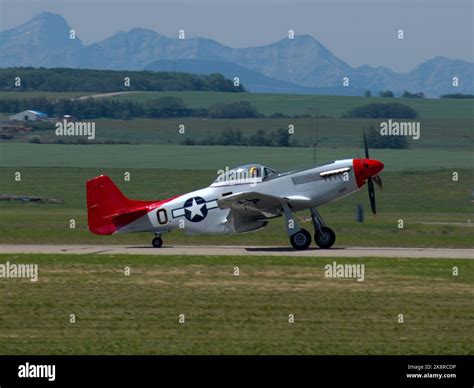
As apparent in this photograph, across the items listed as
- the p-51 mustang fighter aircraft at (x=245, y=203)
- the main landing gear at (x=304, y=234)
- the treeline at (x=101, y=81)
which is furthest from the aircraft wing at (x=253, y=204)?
the treeline at (x=101, y=81)

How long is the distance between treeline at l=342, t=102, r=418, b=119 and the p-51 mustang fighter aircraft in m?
47.7

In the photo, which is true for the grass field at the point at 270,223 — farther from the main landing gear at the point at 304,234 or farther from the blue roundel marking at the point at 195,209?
the blue roundel marking at the point at 195,209

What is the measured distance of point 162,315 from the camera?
54.9 feet

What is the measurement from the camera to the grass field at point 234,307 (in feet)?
47.7

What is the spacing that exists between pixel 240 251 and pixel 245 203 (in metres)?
1.27

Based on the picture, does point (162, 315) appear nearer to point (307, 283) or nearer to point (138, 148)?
point (307, 283)

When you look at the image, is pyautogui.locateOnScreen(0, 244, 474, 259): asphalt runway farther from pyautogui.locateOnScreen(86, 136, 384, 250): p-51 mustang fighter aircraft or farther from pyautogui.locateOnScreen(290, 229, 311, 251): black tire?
pyautogui.locateOnScreen(86, 136, 384, 250): p-51 mustang fighter aircraft

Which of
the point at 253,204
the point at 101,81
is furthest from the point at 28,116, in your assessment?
the point at 253,204

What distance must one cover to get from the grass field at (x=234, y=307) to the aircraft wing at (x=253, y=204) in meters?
3.47

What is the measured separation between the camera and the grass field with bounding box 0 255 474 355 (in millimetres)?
14539

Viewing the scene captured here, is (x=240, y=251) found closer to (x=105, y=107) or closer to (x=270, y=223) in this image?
(x=270, y=223)

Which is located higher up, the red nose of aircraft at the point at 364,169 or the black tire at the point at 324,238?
the red nose of aircraft at the point at 364,169
